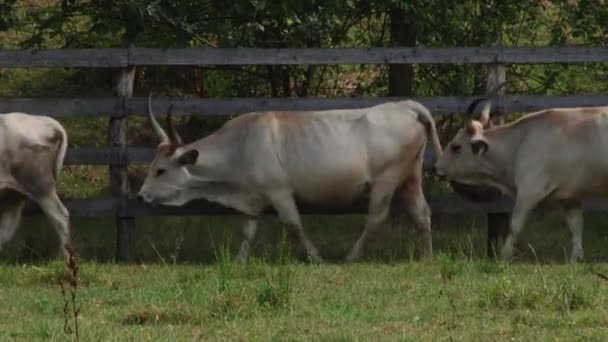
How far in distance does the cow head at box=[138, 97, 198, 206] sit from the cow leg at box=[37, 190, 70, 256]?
807mm

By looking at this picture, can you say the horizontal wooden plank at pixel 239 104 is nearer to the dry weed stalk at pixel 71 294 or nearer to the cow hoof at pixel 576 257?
the cow hoof at pixel 576 257

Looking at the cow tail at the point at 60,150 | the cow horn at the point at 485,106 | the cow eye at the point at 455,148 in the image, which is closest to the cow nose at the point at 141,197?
the cow tail at the point at 60,150

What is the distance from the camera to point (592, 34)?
16.9m

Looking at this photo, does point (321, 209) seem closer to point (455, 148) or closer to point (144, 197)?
point (455, 148)

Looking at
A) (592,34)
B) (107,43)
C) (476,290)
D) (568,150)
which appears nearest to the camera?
(476,290)

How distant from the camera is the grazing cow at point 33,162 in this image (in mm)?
14094

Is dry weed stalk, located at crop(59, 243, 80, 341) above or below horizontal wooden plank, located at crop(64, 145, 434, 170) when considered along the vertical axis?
above

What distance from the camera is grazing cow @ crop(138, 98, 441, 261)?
1461cm

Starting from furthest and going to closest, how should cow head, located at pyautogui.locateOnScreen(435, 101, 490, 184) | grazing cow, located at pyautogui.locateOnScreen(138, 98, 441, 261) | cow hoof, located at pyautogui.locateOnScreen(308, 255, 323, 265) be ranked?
cow head, located at pyautogui.locateOnScreen(435, 101, 490, 184) < grazing cow, located at pyautogui.locateOnScreen(138, 98, 441, 261) < cow hoof, located at pyautogui.locateOnScreen(308, 255, 323, 265)

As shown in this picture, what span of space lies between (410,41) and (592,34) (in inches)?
75.1

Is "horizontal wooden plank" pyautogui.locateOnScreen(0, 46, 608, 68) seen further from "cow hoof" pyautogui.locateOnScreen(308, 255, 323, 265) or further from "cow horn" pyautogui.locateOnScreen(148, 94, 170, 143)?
"cow hoof" pyautogui.locateOnScreen(308, 255, 323, 265)

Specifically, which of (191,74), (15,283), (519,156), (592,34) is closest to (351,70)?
(191,74)

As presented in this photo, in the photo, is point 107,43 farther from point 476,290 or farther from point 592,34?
point 476,290

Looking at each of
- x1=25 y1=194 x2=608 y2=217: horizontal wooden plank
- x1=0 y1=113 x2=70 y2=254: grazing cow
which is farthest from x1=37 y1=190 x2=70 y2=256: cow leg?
x1=25 y1=194 x2=608 y2=217: horizontal wooden plank
